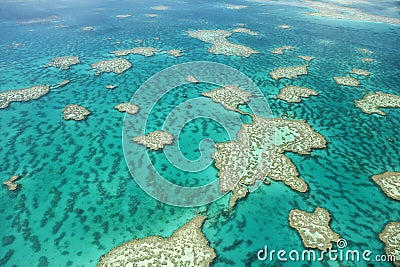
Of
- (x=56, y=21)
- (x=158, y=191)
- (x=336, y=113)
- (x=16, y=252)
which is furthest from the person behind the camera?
(x=56, y=21)

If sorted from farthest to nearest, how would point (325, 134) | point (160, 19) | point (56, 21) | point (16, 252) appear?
point (160, 19), point (56, 21), point (325, 134), point (16, 252)

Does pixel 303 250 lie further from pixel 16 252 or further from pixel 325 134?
pixel 16 252

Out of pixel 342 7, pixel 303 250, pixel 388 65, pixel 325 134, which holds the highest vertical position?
pixel 342 7

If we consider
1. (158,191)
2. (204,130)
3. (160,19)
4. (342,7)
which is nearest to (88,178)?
(158,191)

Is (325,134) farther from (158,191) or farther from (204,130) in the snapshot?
(158,191)

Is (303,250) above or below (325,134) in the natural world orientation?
below

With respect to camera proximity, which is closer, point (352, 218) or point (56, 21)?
point (352, 218)
